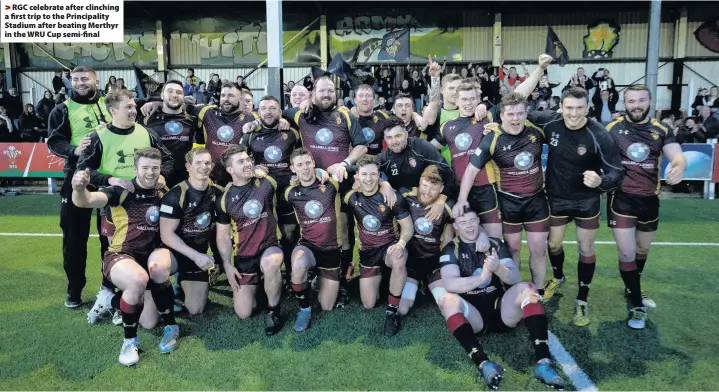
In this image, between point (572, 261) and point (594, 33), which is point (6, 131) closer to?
point (572, 261)

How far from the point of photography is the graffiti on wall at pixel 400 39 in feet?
63.2

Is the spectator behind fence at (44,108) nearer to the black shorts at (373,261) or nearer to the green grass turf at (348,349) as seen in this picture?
the green grass turf at (348,349)

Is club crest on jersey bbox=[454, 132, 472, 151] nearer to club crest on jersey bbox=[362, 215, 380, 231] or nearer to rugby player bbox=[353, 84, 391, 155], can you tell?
rugby player bbox=[353, 84, 391, 155]

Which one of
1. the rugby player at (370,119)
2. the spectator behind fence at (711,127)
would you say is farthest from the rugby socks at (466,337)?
the spectator behind fence at (711,127)

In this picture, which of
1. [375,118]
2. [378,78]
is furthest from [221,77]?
[375,118]

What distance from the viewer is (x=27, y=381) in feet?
12.7

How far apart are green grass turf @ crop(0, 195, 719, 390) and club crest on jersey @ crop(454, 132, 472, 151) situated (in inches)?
66.6

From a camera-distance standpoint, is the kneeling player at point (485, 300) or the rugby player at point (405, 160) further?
the rugby player at point (405, 160)

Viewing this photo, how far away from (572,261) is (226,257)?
15.1ft

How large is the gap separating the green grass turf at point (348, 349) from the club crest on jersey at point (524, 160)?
151cm

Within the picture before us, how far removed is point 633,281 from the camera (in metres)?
4.80

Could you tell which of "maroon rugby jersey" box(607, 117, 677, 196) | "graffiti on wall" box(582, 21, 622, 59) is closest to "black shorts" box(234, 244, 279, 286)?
"maroon rugby jersey" box(607, 117, 677, 196)

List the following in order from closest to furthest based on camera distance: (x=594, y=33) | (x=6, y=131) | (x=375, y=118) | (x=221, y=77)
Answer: (x=375, y=118)
(x=6, y=131)
(x=594, y=33)
(x=221, y=77)

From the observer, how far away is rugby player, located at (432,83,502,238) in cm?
511
